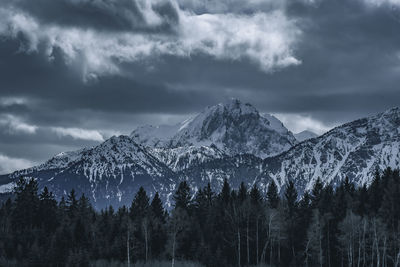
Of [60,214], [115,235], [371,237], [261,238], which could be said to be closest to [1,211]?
[60,214]

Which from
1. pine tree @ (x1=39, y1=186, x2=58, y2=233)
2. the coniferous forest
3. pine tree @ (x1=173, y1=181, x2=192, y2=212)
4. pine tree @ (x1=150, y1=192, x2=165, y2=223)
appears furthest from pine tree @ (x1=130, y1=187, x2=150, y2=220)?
pine tree @ (x1=39, y1=186, x2=58, y2=233)

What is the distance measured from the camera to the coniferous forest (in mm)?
126688

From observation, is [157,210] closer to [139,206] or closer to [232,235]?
[139,206]

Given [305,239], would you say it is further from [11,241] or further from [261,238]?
[11,241]

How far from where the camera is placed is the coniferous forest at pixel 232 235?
12669 cm

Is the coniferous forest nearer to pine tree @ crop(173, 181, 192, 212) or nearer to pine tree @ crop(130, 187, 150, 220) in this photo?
pine tree @ crop(130, 187, 150, 220)

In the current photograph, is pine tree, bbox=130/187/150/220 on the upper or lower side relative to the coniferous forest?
upper

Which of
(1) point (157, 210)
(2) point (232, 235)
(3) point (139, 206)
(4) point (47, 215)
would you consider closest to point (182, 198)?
(1) point (157, 210)

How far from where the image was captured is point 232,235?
140625mm

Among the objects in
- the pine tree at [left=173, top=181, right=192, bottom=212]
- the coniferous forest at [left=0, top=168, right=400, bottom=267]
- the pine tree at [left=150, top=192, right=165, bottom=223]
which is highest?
the pine tree at [left=173, top=181, right=192, bottom=212]

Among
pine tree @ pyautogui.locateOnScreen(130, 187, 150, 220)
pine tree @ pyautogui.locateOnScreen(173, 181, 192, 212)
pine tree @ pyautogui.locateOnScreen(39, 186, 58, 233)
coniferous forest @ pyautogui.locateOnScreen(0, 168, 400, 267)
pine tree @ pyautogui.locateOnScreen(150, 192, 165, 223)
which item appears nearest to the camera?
coniferous forest @ pyautogui.locateOnScreen(0, 168, 400, 267)

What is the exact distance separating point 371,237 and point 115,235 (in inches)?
2147

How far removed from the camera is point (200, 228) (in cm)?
14462

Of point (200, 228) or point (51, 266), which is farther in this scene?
point (200, 228)
